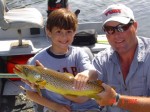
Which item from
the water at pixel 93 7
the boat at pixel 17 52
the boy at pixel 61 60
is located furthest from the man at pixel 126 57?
the water at pixel 93 7

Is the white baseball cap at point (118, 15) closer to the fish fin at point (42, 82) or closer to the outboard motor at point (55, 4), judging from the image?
the fish fin at point (42, 82)

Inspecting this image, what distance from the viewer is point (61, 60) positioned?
360 cm

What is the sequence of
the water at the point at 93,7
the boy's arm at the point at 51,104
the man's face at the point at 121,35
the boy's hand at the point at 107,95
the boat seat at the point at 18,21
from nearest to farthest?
the boy's hand at the point at 107,95 → the man's face at the point at 121,35 → the boy's arm at the point at 51,104 → the boat seat at the point at 18,21 → the water at the point at 93,7

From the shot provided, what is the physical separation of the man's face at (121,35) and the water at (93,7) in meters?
8.59

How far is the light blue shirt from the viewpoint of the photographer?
331 cm

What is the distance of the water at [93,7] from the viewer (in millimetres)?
12648

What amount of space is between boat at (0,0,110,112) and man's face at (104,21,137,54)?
6.54 feet

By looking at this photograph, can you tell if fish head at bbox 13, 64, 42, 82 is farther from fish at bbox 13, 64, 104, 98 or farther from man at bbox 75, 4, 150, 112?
man at bbox 75, 4, 150, 112

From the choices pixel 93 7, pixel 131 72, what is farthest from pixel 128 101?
pixel 93 7

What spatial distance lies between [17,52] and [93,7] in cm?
819

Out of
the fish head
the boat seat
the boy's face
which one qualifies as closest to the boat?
the boat seat

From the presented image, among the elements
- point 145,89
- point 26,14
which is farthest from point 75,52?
point 26,14

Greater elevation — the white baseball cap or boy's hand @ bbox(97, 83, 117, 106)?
the white baseball cap

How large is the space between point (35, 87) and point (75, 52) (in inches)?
25.6
